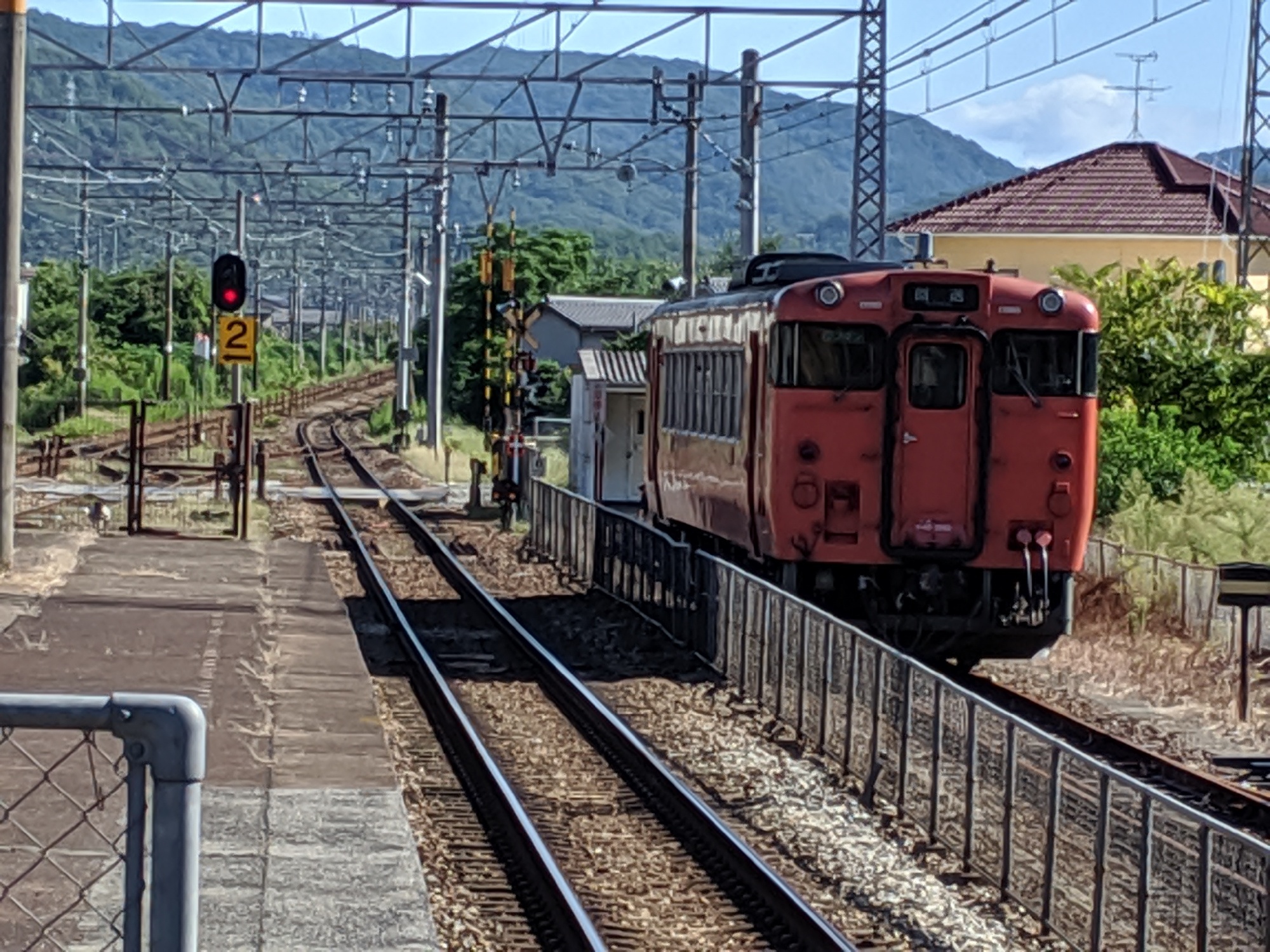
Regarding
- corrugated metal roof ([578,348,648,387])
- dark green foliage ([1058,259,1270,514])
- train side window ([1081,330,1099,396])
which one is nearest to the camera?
train side window ([1081,330,1099,396])

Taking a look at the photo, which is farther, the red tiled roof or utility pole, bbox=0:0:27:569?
the red tiled roof

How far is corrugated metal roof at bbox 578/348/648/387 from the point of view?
106 ft

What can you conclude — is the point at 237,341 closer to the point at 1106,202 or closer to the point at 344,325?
the point at 1106,202

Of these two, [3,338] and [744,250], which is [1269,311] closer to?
[744,250]

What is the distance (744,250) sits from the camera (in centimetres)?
2728

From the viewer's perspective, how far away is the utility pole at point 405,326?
50.4m

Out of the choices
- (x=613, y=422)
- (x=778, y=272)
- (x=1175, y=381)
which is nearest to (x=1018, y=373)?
(x=778, y=272)

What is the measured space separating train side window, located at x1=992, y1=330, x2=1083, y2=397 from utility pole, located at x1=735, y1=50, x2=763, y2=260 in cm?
1054

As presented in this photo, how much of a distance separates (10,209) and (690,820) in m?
8.68

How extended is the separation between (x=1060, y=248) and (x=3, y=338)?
31448 mm

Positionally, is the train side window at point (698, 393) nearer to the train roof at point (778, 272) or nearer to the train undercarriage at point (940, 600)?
A: the train roof at point (778, 272)

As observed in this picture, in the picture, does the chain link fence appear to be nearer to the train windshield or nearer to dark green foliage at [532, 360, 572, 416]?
the train windshield

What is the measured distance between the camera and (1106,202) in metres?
45.7

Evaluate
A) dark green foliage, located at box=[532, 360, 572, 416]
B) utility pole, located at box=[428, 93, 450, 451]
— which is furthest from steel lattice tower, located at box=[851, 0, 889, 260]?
dark green foliage, located at box=[532, 360, 572, 416]
